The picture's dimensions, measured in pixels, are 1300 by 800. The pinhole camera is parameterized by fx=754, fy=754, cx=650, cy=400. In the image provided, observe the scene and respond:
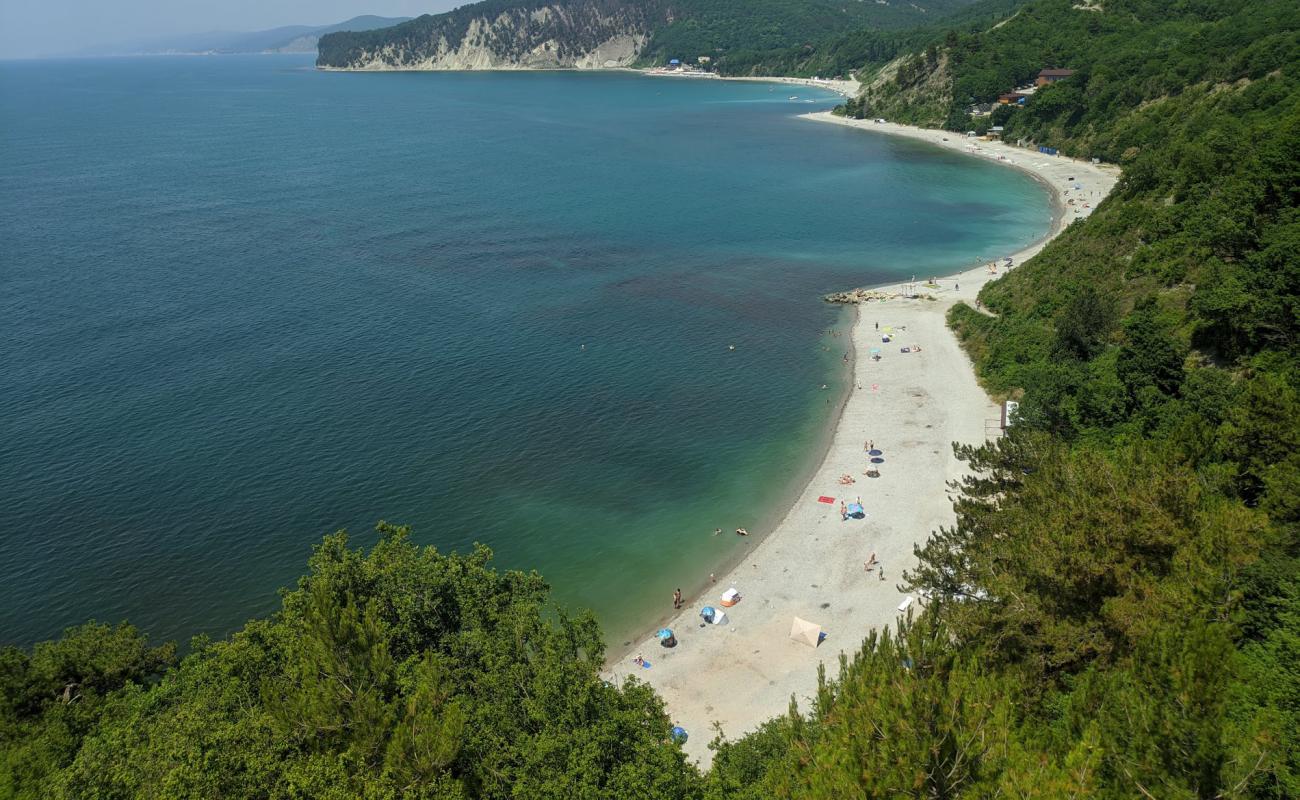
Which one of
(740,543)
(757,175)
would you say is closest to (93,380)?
(740,543)

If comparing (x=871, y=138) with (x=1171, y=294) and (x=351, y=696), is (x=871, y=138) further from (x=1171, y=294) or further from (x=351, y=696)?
(x=351, y=696)

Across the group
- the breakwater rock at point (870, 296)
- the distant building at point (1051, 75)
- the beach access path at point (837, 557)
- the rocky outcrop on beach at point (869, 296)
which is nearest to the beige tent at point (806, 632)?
the beach access path at point (837, 557)

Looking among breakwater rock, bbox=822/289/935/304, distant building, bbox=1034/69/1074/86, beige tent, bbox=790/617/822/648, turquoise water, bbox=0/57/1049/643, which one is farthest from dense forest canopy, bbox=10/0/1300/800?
distant building, bbox=1034/69/1074/86

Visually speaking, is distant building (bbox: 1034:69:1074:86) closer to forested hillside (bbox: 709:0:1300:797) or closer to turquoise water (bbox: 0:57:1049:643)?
turquoise water (bbox: 0:57:1049:643)

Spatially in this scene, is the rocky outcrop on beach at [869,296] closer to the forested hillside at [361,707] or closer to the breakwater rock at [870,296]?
the breakwater rock at [870,296]

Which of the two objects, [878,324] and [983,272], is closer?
[878,324]
